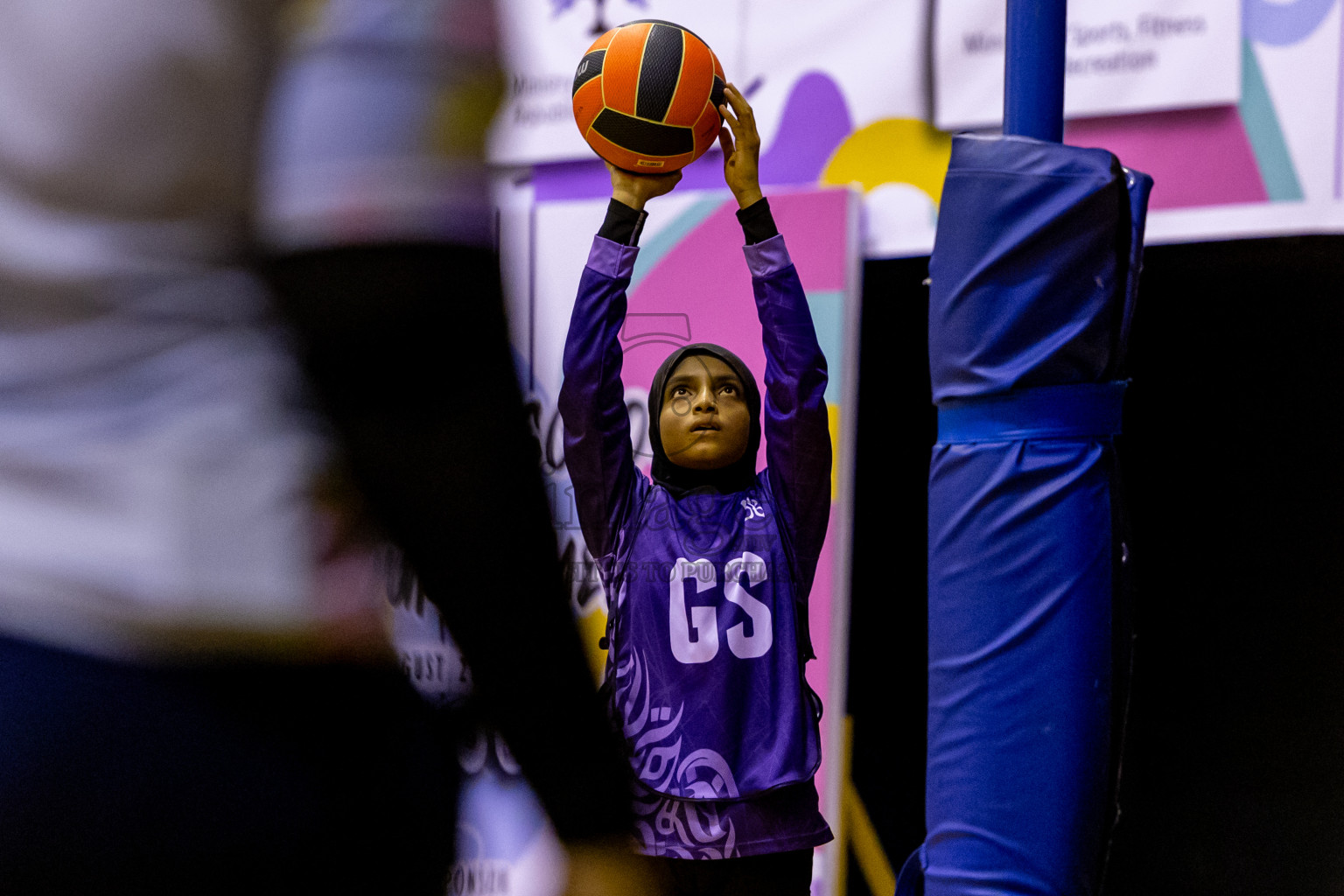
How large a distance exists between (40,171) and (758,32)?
336 centimetres

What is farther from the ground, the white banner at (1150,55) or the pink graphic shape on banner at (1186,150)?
the white banner at (1150,55)

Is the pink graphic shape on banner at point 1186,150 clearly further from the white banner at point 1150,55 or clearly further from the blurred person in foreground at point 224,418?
the blurred person in foreground at point 224,418

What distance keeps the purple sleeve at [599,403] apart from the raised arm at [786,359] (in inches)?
11.1

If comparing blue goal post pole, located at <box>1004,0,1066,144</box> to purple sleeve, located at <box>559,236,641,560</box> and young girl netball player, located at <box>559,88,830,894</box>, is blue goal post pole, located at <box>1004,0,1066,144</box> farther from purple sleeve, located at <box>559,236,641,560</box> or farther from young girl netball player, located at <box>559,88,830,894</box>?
purple sleeve, located at <box>559,236,641,560</box>

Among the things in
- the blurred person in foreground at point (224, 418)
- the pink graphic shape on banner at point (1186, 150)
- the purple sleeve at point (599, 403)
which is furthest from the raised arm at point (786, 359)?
the blurred person in foreground at point (224, 418)

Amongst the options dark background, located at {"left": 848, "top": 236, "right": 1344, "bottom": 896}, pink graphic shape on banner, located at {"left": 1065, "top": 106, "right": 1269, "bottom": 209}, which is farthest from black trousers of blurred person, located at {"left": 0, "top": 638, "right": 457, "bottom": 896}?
pink graphic shape on banner, located at {"left": 1065, "top": 106, "right": 1269, "bottom": 209}

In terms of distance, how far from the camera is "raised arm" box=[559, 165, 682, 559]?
2.60 meters

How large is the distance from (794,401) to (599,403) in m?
0.43

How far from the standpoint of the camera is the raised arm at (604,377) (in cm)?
260

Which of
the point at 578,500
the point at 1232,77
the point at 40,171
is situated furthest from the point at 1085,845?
the point at 1232,77

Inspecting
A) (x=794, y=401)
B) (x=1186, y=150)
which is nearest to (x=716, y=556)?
(x=794, y=401)

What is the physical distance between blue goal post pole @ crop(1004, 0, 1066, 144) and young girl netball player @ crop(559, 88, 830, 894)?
0.65m

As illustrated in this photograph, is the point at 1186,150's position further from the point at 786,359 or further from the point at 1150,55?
the point at 786,359

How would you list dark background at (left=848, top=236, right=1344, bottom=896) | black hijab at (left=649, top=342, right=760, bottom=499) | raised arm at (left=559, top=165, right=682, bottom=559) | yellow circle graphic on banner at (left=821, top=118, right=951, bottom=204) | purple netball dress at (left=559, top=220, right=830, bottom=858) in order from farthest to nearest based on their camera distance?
yellow circle graphic on banner at (left=821, top=118, right=951, bottom=204), dark background at (left=848, top=236, right=1344, bottom=896), black hijab at (left=649, top=342, right=760, bottom=499), raised arm at (left=559, top=165, right=682, bottom=559), purple netball dress at (left=559, top=220, right=830, bottom=858)
